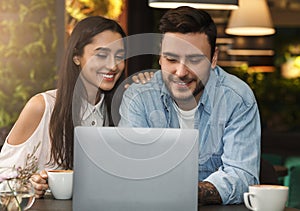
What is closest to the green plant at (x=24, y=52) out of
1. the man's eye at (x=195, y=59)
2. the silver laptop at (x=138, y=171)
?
the man's eye at (x=195, y=59)

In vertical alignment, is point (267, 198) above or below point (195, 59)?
below

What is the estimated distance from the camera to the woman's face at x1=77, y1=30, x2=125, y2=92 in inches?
115

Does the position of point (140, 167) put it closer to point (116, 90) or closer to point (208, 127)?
point (208, 127)

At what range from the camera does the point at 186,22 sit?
2.67 metres

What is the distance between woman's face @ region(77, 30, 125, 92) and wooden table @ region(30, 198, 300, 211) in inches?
27.3

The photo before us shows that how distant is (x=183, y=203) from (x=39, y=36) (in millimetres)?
3324

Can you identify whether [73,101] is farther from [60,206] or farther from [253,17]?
[253,17]

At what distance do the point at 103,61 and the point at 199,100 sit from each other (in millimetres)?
436

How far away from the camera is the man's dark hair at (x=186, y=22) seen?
2670 mm

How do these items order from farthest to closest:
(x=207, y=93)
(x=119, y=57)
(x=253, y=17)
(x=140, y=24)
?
(x=140, y=24) → (x=253, y=17) → (x=119, y=57) → (x=207, y=93)

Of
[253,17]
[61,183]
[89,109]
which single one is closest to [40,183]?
[61,183]

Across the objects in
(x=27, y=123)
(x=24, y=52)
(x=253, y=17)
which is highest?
(x=253, y=17)

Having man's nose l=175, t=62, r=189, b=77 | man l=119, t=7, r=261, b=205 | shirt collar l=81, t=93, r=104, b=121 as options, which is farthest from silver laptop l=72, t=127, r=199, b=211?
shirt collar l=81, t=93, r=104, b=121

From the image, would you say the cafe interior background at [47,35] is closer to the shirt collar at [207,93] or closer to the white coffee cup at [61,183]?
the shirt collar at [207,93]
